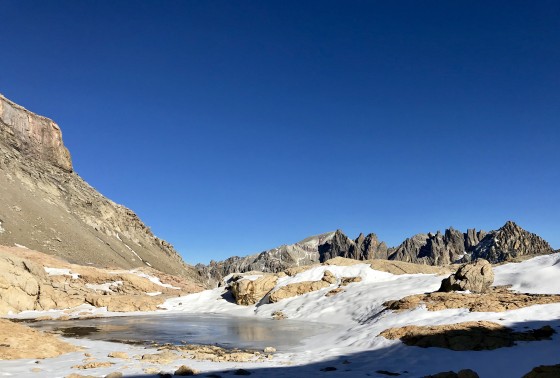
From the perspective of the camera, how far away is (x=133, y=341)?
20188mm

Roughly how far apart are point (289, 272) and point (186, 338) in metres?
27.9

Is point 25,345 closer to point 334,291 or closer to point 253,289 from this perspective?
point 334,291

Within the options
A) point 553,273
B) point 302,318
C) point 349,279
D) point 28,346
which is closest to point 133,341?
point 28,346

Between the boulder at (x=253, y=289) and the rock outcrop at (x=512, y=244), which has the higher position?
the rock outcrop at (x=512, y=244)

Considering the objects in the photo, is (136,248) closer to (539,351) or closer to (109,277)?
(109,277)

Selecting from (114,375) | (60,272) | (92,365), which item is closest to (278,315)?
(92,365)

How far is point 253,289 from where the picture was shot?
45.9 meters

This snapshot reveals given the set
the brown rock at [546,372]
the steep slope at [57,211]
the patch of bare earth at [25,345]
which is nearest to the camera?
the brown rock at [546,372]

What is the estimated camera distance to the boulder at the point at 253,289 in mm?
45375

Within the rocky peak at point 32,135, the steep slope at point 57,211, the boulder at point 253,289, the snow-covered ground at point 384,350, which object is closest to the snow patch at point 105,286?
the boulder at point 253,289

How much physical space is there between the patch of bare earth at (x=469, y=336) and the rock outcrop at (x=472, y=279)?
33.4 ft

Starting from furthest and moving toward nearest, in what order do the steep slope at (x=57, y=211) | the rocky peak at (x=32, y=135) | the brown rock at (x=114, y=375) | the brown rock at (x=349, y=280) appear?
the rocky peak at (x=32, y=135) < the steep slope at (x=57, y=211) < the brown rock at (x=349, y=280) < the brown rock at (x=114, y=375)

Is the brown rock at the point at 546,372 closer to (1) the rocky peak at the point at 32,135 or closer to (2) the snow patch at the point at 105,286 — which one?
(2) the snow patch at the point at 105,286

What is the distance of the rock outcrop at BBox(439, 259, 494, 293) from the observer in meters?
25.8
